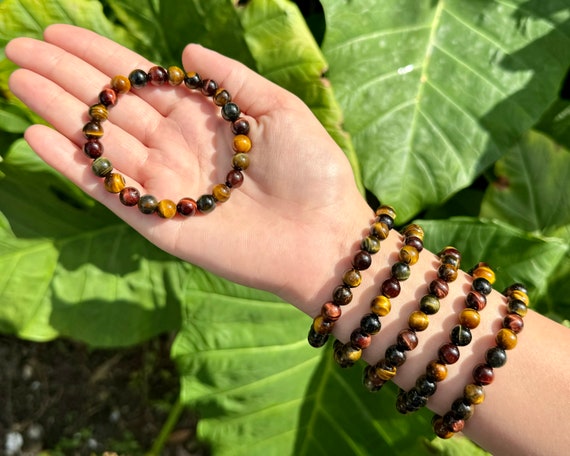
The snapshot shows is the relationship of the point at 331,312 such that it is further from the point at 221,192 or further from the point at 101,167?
the point at 101,167

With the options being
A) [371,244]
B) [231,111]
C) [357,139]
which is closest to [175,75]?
[231,111]

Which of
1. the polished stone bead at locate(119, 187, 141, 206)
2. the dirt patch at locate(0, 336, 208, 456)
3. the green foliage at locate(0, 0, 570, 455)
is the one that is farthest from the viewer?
the dirt patch at locate(0, 336, 208, 456)

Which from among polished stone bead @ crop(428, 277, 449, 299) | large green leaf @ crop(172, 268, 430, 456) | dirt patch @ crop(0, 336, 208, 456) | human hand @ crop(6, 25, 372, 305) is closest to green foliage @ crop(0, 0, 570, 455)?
large green leaf @ crop(172, 268, 430, 456)

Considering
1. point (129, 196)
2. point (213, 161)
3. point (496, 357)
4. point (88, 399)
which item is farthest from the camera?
point (88, 399)

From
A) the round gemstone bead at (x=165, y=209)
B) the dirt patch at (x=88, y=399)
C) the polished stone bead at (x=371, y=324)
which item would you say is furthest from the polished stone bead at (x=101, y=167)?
the dirt patch at (x=88, y=399)

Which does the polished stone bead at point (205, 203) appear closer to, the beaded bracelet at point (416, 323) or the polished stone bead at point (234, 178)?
the polished stone bead at point (234, 178)

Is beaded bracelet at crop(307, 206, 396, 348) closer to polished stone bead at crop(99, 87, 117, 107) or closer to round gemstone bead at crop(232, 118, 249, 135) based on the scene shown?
round gemstone bead at crop(232, 118, 249, 135)
